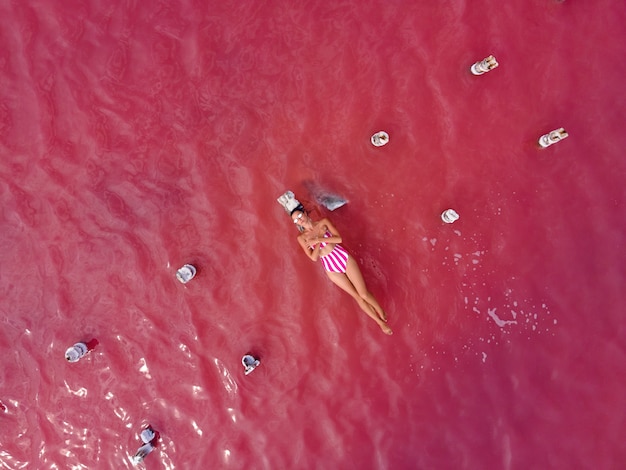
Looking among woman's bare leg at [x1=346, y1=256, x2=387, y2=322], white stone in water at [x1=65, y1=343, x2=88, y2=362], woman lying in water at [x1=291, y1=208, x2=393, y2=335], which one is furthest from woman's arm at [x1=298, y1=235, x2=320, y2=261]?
white stone in water at [x1=65, y1=343, x2=88, y2=362]

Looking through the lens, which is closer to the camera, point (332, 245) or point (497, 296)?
point (332, 245)

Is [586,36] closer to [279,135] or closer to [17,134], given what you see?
[279,135]

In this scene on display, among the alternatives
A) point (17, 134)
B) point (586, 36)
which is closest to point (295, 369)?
point (17, 134)

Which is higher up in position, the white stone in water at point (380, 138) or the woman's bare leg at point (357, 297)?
the white stone in water at point (380, 138)

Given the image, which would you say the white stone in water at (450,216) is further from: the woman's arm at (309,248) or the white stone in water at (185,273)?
the white stone in water at (185,273)

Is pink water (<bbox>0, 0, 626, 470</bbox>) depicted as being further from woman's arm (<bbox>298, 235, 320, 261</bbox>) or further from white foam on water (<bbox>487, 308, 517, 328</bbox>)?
woman's arm (<bbox>298, 235, 320, 261</bbox>)

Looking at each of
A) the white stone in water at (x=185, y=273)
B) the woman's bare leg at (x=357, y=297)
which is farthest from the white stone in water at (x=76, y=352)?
the woman's bare leg at (x=357, y=297)

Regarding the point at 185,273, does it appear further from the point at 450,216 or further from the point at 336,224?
the point at 450,216
